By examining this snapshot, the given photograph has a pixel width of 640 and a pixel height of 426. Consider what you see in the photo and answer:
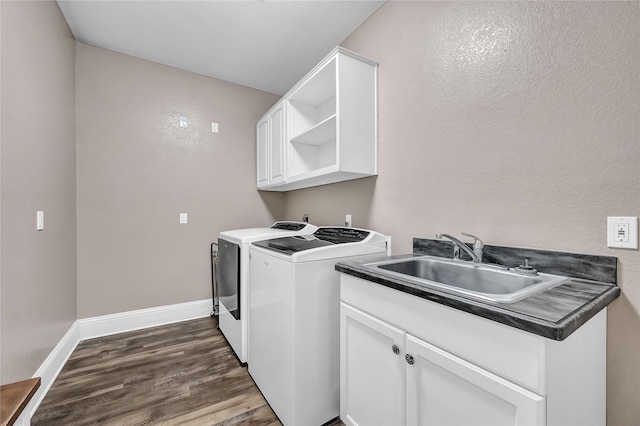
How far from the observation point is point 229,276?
2158mm

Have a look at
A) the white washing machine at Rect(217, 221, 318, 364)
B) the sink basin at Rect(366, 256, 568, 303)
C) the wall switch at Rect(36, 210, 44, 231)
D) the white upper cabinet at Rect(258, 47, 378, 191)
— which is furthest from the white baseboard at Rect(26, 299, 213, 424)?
the sink basin at Rect(366, 256, 568, 303)

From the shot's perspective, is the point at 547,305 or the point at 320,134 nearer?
the point at 547,305

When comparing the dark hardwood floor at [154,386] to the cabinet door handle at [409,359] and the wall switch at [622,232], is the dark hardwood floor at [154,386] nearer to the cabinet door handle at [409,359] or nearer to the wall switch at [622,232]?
the cabinet door handle at [409,359]

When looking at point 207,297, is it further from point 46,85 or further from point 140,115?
point 46,85

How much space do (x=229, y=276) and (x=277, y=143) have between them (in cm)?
131

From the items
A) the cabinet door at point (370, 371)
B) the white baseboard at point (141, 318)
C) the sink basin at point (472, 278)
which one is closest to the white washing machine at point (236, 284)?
the white baseboard at point (141, 318)

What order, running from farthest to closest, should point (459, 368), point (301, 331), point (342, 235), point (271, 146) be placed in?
point (271, 146) → point (342, 235) → point (301, 331) → point (459, 368)

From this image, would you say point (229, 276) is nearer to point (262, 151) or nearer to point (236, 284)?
point (236, 284)

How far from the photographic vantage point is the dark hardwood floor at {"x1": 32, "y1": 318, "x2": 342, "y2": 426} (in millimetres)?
1497

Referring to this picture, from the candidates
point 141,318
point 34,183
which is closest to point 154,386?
point 141,318

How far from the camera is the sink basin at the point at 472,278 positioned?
2.75 ft

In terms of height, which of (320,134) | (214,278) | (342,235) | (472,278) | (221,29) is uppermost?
(221,29)

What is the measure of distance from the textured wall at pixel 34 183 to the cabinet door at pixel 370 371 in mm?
1607

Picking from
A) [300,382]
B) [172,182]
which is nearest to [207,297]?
[172,182]
